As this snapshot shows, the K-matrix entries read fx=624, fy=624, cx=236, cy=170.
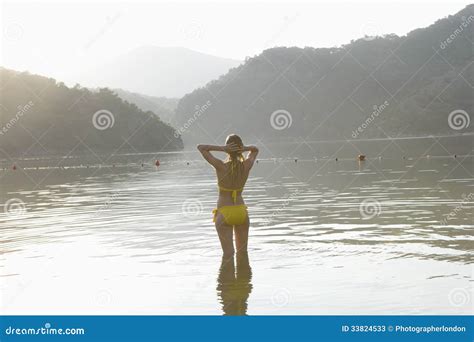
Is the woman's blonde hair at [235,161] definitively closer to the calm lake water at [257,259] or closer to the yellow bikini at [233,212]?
the yellow bikini at [233,212]

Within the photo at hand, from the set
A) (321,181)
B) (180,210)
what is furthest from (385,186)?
(180,210)

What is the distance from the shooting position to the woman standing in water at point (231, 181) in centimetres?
1212

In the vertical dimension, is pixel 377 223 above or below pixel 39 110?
below

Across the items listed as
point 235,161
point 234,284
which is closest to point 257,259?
point 234,284

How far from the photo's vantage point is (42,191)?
38.5 m

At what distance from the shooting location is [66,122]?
17150 centimetres

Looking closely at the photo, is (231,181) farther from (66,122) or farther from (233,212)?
(66,122)

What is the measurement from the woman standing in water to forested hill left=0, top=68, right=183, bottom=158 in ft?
476

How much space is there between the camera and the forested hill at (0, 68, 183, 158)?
160 metres

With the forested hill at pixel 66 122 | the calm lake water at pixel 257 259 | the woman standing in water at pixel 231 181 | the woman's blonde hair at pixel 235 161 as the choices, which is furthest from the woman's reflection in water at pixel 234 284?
the forested hill at pixel 66 122

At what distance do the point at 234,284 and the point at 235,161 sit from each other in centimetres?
243

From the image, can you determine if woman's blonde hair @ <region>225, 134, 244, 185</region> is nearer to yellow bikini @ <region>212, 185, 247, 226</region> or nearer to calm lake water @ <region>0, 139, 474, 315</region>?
yellow bikini @ <region>212, 185, 247, 226</region>
